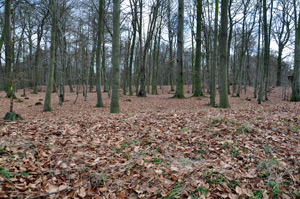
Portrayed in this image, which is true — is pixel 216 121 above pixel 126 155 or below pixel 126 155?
above

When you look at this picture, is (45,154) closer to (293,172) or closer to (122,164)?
(122,164)

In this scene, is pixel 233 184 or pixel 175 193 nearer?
pixel 175 193

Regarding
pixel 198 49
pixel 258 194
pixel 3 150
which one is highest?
pixel 198 49

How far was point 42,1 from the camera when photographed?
11258 millimetres

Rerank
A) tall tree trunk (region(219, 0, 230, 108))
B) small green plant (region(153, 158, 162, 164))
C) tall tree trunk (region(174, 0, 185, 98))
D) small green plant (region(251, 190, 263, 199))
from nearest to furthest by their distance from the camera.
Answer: small green plant (region(251, 190, 263, 199)) < small green plant (region(153, 158, 162, 164)) < tall tree trunk (region(219, 0, 230, 108)) < tall tree trunk (region(174, 0, 185, 98))

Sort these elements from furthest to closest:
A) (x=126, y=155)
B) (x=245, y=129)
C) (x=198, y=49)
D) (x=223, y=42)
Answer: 1. (x=198, y=49)
2. (x=223, y=42)
3. (x=245, y=129)
4. (x=126, y=155)

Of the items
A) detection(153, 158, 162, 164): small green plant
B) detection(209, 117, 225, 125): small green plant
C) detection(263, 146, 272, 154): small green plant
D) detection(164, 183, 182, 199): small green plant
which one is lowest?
detection(164, 183, 182, 199): small green plant

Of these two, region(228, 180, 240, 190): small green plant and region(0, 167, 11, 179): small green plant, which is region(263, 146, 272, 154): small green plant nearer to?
region(228, 180, 240, 190): small green plant

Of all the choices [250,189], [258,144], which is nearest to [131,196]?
[250,189]

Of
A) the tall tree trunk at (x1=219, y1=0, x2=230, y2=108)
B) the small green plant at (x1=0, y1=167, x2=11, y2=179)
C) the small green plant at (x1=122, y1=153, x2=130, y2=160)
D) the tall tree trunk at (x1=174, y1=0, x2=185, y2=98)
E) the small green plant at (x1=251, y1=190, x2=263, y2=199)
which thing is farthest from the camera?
the tall tree trunk at (x1=174, y1=0, x2=185, y2=98)

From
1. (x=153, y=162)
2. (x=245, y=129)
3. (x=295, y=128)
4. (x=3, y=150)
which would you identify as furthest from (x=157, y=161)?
(x=295, y=128)

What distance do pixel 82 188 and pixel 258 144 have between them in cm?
367

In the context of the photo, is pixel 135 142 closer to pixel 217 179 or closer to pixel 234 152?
pixel 217 179

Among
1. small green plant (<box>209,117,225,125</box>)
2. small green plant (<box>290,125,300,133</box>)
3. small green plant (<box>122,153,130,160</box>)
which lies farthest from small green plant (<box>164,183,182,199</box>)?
small green plant (<box>290,125,300,133</box>)
